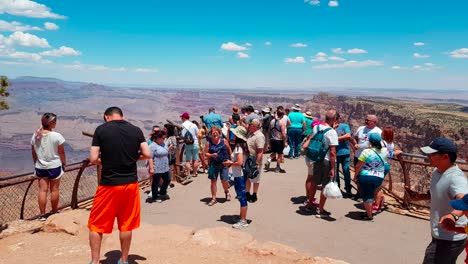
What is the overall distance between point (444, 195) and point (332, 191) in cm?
282

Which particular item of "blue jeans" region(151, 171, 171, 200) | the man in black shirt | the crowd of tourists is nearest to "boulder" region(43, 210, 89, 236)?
the crowd of tourists

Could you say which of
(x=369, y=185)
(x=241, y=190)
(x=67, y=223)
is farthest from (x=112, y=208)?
(x=369, y=185)

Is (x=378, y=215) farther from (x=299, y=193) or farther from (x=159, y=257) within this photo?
(x=159, y=257)

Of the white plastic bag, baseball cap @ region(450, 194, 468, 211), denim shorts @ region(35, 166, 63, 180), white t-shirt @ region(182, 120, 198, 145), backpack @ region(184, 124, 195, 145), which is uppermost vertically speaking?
baseball cap @ region(450, 194, 468, 211)

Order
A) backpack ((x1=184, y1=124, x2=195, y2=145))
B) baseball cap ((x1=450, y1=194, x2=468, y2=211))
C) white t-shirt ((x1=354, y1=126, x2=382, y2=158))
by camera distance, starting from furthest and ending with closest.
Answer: backpack ((x1=184, y1=124, x2=195, y2=145)) → white t-shirt ((x1=354, y1=126, x2=382, y2=158)) → baseball cap ((x1=450, y1=194, x2=468, y2=211))

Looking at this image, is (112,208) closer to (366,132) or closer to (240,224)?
(240,224)

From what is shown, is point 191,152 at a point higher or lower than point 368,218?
higher

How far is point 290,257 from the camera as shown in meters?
4.12

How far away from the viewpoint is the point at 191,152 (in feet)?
29.3

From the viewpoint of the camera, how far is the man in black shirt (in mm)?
3611

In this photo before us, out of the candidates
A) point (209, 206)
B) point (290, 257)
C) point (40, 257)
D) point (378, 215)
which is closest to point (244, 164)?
point (209, 206)

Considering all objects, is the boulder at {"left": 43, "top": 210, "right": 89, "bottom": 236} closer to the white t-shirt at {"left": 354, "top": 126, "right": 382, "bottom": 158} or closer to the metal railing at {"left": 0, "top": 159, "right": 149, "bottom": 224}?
the metal railing at {"left": 0, "top": 159, "right": 149, "bottom": 224}

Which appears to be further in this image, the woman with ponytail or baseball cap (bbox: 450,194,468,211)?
the woman with ponytail

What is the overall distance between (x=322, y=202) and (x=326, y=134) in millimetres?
1252
